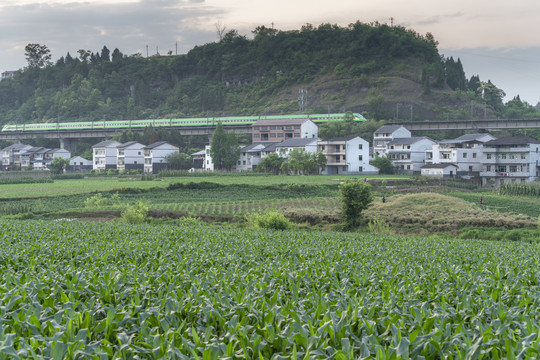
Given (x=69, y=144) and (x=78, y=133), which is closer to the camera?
(x=78, y=133)

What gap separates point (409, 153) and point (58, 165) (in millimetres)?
68686

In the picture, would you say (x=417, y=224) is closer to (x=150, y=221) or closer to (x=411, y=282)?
(x=150, y=221)

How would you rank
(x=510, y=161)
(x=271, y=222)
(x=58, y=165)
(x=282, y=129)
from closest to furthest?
(x=271, y=222)
(x=510, y=161)
(x=58, y=165)
(x=282, y=129)

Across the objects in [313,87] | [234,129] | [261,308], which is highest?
[313,87]

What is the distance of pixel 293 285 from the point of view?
11.0 meters

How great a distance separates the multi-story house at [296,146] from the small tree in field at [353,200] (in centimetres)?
6055

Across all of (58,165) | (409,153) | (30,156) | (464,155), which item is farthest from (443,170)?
(30,156)

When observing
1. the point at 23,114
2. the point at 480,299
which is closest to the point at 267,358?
the point at 480,299

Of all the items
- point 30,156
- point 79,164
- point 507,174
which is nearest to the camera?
point 507,174

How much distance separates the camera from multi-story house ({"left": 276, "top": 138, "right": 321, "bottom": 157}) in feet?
356

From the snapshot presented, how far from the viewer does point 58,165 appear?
117 metres

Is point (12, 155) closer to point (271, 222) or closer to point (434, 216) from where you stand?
point (271, 222)

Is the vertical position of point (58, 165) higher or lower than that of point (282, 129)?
lower

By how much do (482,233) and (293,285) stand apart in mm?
32453
